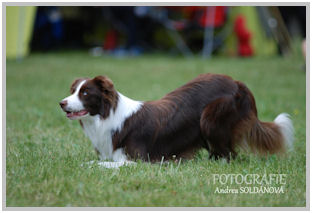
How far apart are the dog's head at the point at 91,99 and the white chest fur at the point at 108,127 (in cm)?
7

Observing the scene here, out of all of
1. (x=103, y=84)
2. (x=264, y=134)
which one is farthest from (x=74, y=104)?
(x=264, y=134)

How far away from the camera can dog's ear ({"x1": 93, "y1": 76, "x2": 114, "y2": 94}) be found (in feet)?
13.9

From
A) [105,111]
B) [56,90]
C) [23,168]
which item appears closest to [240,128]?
[105,111]

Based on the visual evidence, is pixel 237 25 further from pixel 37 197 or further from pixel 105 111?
pixel 37 197

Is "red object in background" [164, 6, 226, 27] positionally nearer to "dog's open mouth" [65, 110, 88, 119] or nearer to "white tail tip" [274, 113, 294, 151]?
"white tail tip" [274, 113, 294, 151]

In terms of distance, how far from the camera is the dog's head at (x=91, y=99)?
4180mm

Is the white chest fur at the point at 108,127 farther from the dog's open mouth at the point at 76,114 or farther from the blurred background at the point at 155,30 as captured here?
the blurred background at the point at 155,30

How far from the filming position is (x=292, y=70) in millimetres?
11461

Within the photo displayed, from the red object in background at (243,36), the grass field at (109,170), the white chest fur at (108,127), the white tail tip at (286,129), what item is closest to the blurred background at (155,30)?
the red object in background at (243,36)

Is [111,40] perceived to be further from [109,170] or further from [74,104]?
[109,170]

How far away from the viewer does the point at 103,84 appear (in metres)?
4.23

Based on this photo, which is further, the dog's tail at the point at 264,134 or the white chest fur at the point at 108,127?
the dog's tail at the point at 264,134

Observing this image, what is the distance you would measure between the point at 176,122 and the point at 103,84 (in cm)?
91

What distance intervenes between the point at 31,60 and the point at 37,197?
9.98 metres
